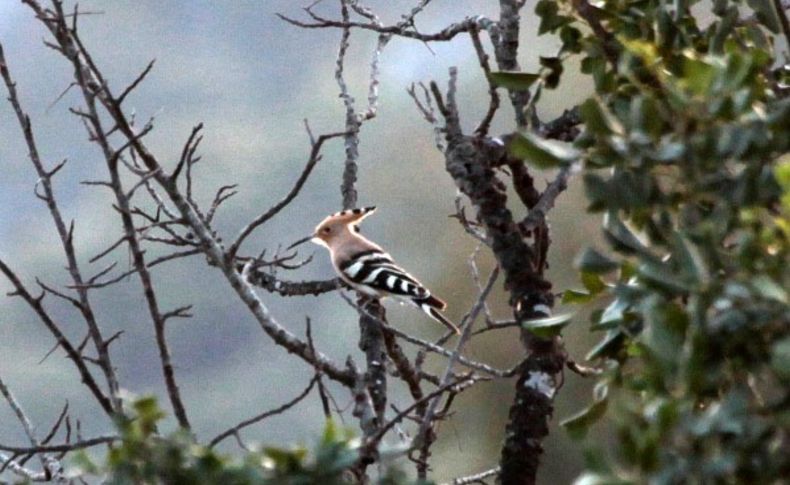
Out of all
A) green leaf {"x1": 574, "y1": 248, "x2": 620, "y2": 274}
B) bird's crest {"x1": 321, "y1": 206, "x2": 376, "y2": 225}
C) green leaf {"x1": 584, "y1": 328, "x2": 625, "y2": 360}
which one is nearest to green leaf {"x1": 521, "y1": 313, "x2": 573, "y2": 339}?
green leaf {"x1": 584, "y1": 328, "x2": 625, "y2": 360}

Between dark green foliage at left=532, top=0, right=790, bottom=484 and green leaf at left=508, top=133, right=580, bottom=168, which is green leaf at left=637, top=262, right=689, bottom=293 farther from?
green leaf at left=508, top=133, right=580, bottom=168

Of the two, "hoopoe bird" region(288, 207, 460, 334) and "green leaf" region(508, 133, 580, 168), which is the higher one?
"hoopoe bird" region(288, 207, 460, 334)

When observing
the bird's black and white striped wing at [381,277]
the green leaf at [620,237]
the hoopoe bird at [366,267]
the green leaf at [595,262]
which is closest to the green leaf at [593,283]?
the green leaf at [620,237]

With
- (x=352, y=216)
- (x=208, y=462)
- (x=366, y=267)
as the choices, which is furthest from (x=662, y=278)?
(x=366, y=267)

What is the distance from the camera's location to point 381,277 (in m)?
4.15

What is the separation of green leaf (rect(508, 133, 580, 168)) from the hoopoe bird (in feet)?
7.71

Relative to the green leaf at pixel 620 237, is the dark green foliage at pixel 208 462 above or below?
below

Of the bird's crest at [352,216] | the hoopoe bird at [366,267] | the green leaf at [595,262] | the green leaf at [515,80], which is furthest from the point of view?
the hoopoe bird at [366,267]

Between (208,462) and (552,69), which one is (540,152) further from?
(552,69)

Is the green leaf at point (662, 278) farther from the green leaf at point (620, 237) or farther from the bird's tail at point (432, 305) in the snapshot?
the bird's tail at point (432, 305)

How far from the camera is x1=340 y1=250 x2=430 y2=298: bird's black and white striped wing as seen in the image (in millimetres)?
4008

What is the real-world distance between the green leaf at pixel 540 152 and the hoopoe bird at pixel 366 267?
7.71 feet

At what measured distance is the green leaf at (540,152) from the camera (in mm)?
1125

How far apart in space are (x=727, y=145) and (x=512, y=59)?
5.12 ft
